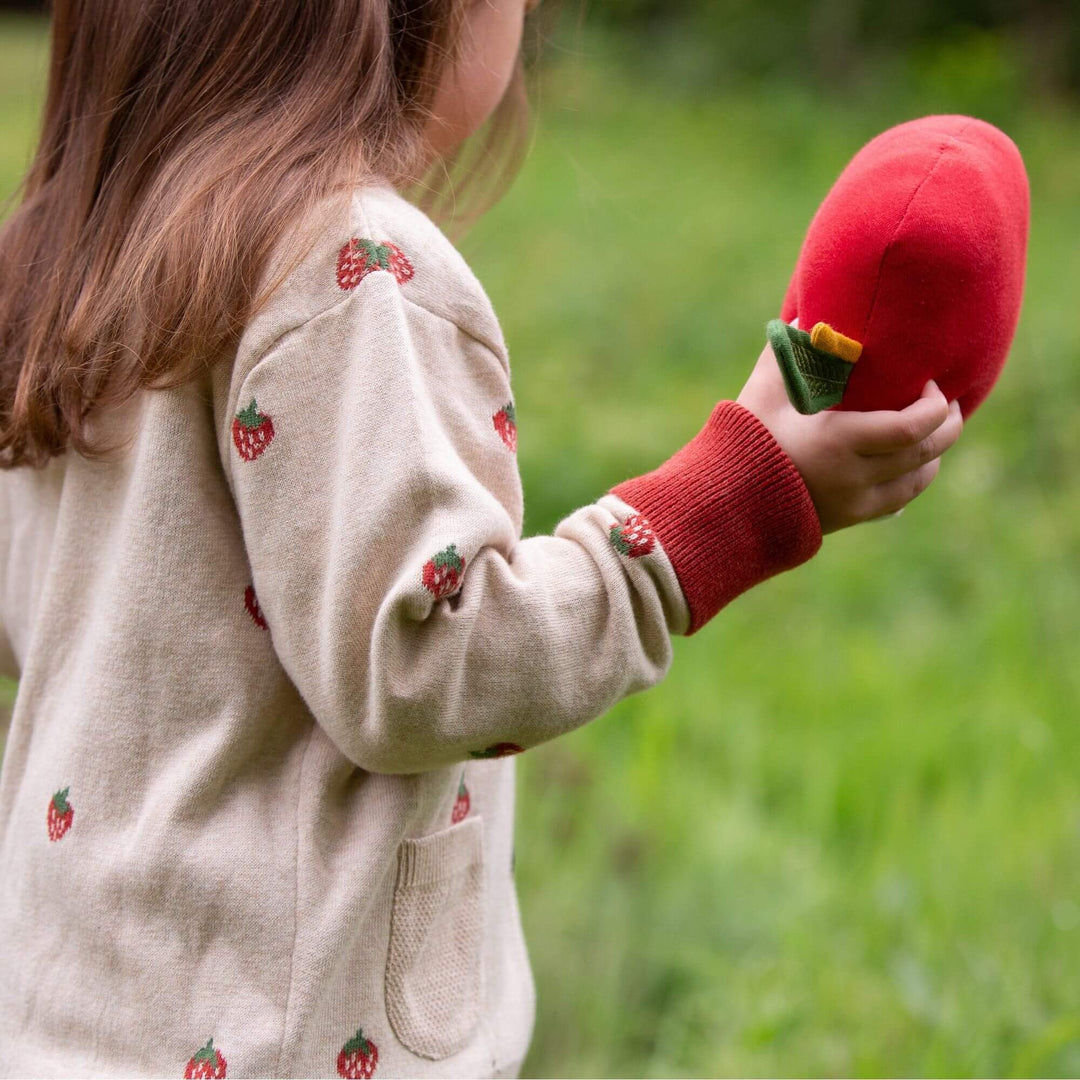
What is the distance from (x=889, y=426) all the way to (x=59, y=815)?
27.3 inches

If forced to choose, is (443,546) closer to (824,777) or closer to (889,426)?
(889,426)

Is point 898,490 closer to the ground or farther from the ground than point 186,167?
closer to the ground

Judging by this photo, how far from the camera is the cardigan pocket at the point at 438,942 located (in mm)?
995

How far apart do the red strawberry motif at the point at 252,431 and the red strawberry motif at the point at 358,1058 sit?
1.44 ft

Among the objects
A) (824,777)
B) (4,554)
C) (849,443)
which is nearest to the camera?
(849,443)

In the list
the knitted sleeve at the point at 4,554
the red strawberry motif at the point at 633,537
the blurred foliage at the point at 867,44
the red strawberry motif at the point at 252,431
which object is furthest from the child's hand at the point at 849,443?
the blurred foliage at the point at 867,44

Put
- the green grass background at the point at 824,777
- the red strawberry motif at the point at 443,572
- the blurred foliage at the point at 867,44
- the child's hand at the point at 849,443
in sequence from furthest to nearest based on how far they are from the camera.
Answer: the blurred foliage at the point at 867,44 → the green grass background at the point at 824,777 → the child's hand at the point at 849,443 → the red strawberry motif at the point at 443,572

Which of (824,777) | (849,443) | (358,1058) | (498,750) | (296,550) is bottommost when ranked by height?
(824,777)

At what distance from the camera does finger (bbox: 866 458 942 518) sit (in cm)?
100

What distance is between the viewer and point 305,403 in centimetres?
89

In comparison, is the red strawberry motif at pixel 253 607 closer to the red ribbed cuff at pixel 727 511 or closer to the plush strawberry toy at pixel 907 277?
the red ribbed cuff at pixel 727 511

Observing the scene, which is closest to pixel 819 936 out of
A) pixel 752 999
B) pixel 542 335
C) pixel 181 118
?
pixel 752 999

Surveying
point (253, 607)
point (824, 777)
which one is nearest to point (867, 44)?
point (824, 777)

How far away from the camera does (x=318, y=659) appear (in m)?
0.90
